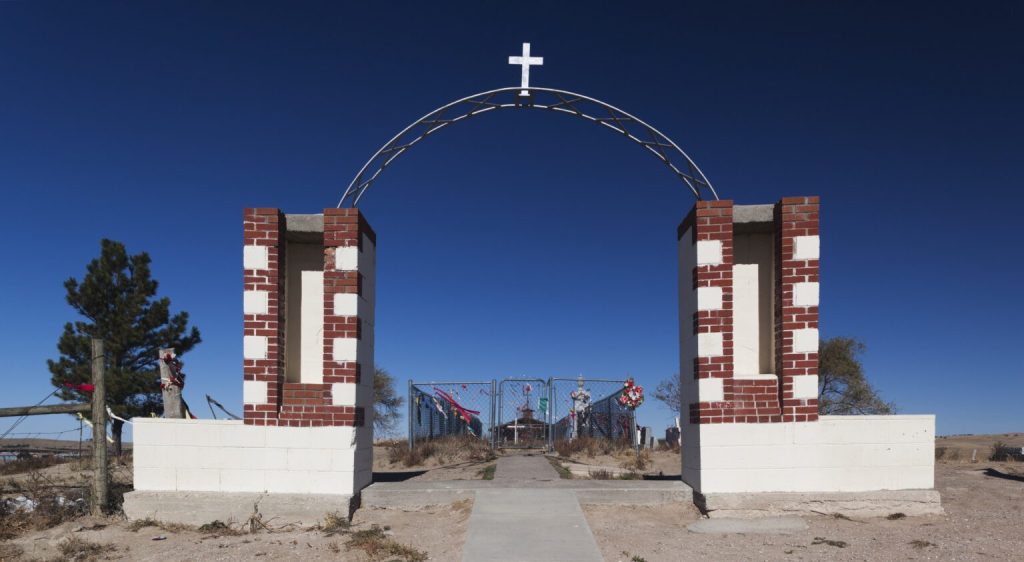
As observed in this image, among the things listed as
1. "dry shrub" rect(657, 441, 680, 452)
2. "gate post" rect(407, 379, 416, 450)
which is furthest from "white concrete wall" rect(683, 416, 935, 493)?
"dry shrub" rect(657, 441, 680, 452)

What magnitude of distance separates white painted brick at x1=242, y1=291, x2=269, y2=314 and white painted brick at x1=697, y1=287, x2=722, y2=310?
5.67 meters

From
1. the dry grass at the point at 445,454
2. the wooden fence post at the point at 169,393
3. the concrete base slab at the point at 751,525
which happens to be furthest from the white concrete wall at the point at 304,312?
the dry grass at the point at 445,454

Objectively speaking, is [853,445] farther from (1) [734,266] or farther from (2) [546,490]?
(2) [546,490]

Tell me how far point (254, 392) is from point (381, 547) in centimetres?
288

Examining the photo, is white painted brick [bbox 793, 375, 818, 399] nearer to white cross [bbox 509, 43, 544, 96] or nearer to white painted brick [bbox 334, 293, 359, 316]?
white cross [bbox 509, 43, 544, 96]

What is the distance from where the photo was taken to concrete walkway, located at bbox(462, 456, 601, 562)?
6430 mm

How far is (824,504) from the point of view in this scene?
840 centimetres

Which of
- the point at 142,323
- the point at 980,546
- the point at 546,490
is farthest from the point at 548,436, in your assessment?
the point at 142,323

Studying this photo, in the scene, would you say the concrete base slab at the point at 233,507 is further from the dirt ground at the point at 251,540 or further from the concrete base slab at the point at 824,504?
the concrete base slab at the point at 824,504

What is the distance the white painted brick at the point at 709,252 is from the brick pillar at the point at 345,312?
455 centimetres

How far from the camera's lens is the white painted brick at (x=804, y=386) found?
856cm

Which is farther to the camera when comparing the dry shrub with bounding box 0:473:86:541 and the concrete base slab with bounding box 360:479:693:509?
the concrete base slab with bounding box 360:479:693:509

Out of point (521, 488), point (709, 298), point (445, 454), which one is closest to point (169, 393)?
point (521, 488)

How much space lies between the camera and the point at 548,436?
61.2ft
